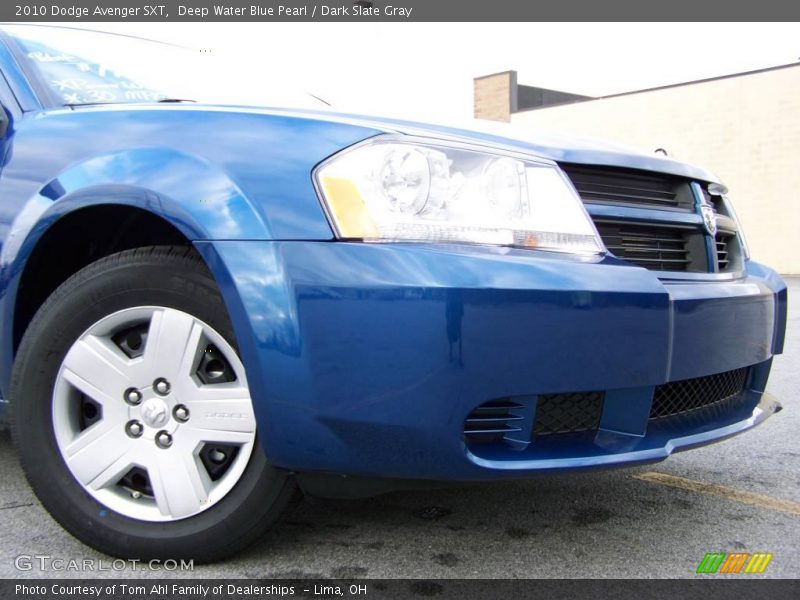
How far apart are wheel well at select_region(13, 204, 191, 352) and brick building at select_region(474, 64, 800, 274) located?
56.0 feet

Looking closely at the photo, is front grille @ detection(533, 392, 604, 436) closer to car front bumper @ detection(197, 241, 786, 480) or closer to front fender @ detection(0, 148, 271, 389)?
car front bumper @ detection(197, 241, 786, 480)

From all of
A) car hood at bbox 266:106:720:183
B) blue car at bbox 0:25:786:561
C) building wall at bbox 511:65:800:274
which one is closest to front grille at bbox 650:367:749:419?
blue car at bbox 0:25:786:561

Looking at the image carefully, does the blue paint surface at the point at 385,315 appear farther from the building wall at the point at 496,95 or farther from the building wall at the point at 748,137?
the building wall at the point at 496,95

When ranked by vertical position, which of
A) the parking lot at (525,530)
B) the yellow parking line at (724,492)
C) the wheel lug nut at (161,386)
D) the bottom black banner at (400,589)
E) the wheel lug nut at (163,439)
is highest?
the wheel lug nut at (161,386)

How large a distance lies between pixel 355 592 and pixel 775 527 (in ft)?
4.26

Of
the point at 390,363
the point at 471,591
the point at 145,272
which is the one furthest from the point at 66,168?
the point at 471,591

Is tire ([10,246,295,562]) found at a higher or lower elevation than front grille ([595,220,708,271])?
lower

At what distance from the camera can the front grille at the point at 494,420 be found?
1828mm

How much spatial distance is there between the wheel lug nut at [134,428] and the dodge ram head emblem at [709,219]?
171 centimetres

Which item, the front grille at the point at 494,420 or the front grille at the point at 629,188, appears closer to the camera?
the front grille at the point at 494,420

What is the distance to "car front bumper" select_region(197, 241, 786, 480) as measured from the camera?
171 cm

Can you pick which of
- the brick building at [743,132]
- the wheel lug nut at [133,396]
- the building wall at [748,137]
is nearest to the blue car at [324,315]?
the wheel lug nut at [133,396]

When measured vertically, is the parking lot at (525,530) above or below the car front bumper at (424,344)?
below

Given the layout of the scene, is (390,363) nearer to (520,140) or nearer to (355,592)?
(355,592)
